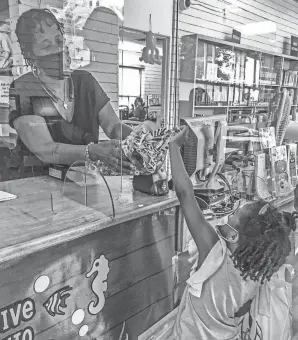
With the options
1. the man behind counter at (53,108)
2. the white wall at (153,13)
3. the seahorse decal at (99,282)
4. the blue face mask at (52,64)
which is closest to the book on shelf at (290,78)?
the white wall at (153,13)

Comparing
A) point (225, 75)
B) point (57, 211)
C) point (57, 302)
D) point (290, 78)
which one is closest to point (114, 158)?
point (57, 211)

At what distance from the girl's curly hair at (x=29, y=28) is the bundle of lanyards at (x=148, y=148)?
0.76 meters

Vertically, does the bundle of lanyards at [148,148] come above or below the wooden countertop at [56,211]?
above

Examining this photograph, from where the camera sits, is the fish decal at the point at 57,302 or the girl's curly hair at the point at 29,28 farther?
the girl's curly hair at the point at 29,28

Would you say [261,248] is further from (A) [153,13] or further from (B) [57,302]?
(A) [153,13]

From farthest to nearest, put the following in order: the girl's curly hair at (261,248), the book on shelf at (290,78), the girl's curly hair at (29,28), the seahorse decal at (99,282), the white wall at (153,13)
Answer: the book on shelf at (290,78)
the white wall at (153,13)
the girl's curly hair at (29,28)
the seahorse decal at (99,282)
the girl's curly hair at (261,248)

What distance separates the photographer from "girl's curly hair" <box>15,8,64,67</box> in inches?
76.0

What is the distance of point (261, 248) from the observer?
129cm

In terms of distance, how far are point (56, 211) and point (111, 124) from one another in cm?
75

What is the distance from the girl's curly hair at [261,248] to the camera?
1287 mm

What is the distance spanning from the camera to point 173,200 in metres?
1.87

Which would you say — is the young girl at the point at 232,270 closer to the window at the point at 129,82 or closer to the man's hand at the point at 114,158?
the man's hand at the point at 114,158

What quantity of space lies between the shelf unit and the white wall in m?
0.53

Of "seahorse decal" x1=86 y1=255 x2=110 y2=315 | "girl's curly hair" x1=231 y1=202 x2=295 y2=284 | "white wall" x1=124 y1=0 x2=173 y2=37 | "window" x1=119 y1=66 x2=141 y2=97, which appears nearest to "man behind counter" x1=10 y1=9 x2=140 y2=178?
"window" x1=119 y1=66 x2=141 y2=97
